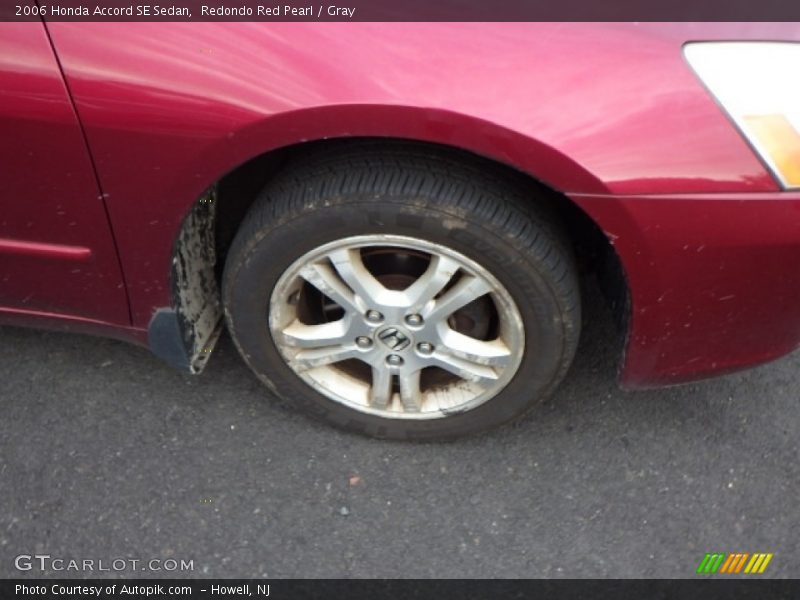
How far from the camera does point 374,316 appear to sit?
6.36 ft

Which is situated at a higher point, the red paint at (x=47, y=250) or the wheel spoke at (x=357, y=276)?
the wheel spoke at (x=357, y=276)

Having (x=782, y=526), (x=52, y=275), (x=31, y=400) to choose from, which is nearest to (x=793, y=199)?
(x=782, y=526)

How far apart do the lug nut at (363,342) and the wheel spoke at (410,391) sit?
0.11 m

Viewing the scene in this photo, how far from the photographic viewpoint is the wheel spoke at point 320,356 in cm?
204

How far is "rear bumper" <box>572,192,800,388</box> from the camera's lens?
5.23 ft

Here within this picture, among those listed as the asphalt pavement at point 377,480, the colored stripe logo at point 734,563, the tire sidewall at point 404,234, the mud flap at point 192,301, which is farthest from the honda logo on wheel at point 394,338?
the colored stripe logo at point 734,563

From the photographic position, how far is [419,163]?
171cm

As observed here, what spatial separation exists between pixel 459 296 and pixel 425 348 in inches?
7.7

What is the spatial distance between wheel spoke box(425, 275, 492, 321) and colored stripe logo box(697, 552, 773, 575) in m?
0.85

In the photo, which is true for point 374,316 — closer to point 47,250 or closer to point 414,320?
point 414,320

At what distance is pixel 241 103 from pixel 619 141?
28.1 inches

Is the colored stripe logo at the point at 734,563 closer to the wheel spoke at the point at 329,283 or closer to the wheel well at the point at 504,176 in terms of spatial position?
the wheel well at the point at 504,176

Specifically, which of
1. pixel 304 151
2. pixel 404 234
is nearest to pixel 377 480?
pixel 404 234
